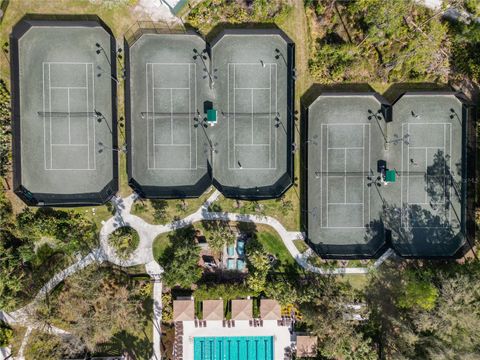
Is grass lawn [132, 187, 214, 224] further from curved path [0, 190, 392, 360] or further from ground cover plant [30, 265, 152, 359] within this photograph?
ground cover plant [30, 265, 152, 359]

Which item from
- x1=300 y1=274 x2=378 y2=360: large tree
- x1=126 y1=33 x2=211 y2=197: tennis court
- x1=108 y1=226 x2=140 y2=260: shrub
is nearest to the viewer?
x1=300 y1=274 x2=378 y2=360: large tree

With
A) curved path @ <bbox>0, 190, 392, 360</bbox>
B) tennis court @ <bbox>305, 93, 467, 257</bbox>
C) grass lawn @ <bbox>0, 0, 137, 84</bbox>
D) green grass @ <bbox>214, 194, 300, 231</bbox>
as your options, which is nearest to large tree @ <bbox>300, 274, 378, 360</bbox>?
curved path @ <bbox>0, 190, 392, 360</bbox>

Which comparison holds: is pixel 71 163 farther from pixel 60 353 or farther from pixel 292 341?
pixel 292 341

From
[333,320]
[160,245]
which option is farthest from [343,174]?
[160,245]

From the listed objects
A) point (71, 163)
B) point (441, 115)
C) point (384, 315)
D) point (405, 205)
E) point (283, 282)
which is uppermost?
point (441, 115)

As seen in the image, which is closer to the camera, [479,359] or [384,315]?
[479,359]

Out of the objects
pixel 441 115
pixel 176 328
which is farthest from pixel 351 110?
pixel 176 328

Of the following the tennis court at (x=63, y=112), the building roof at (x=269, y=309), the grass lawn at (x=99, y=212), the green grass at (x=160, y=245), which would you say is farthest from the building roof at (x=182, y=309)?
the tennis court at (x=63, y=112)

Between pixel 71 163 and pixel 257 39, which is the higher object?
pixel 257 39
